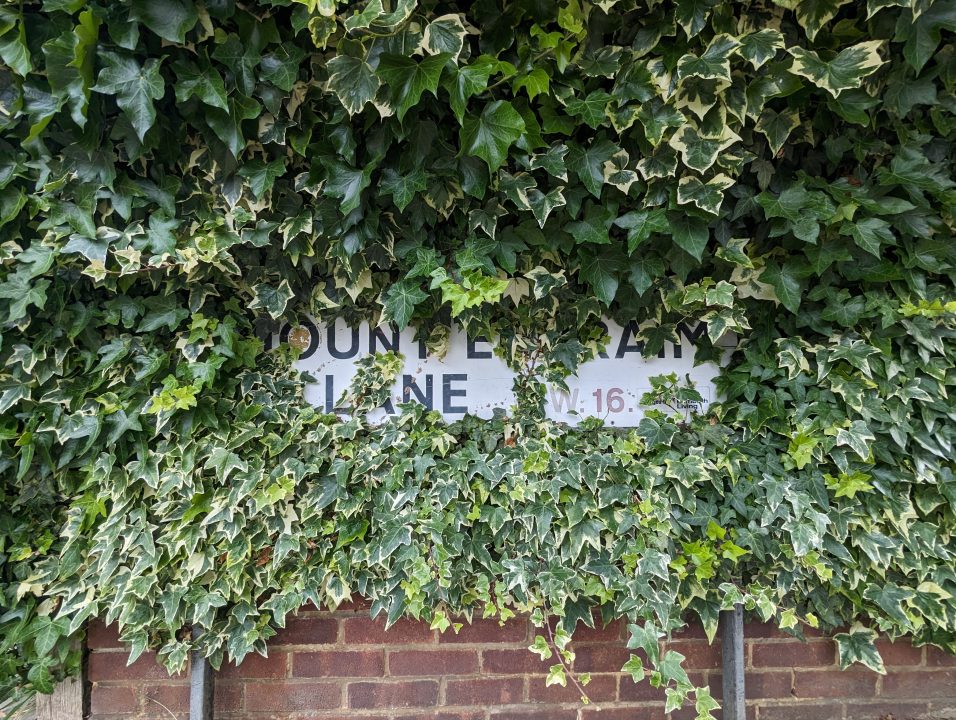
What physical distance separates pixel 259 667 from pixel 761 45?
2395 millimetres

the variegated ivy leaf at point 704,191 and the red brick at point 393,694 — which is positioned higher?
the variegated ivy leaf at point 704,191

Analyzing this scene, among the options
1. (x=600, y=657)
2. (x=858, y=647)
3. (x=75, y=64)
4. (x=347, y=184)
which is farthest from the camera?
(x=600, y=657)

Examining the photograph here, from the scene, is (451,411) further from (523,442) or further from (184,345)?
(184,345)

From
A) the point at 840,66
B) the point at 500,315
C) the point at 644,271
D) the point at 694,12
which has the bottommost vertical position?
the point at 500,315

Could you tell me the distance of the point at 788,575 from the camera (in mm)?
1550

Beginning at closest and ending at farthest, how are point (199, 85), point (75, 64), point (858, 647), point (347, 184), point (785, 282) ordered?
1. point (75, 64)
2. point (199, 85)
3. point (347, 184)
4. point (785, 282)
5. point (858, 647)

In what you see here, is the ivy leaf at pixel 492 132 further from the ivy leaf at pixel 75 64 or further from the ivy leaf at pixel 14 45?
the ivy leaf at pixel 14 45

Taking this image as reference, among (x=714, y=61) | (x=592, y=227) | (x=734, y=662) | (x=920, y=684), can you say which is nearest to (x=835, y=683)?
(x=920, y=684)

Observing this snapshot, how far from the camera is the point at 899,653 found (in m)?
1.79

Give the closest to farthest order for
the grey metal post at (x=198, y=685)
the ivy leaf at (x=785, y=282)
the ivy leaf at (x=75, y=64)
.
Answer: the ivy leaf at (x=75, y=64)
the ivy leaf at (x=785, y=282)
the grey metal post at (x=198, y=685)

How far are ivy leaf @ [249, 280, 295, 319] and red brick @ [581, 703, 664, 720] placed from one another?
172 cm

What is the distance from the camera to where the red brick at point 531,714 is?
1.72m

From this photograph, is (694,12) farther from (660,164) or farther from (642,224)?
(642,224)

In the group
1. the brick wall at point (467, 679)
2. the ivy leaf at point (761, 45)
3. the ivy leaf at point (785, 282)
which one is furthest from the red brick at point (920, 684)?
the ivy leaf at point (761, 45)
